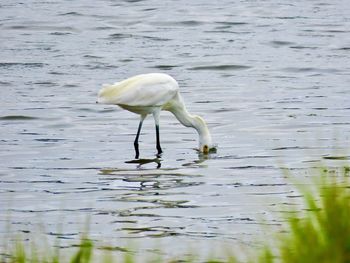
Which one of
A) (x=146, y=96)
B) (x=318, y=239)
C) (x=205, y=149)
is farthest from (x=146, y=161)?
(x=318, y=239)

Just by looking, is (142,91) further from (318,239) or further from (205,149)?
(318,239)

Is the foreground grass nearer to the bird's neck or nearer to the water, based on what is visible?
the water

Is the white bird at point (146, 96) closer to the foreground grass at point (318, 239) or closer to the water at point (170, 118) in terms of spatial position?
the water at point (170, 118)

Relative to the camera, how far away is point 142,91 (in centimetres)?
1370

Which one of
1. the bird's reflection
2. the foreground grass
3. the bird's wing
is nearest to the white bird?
the bird's wing

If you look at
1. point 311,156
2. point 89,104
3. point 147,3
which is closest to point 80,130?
point 89,104

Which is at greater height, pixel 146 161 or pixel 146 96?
pixel 146 96

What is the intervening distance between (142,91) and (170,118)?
2819mm

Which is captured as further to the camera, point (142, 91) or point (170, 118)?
point (170, 118)

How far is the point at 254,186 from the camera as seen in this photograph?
11.2 metres

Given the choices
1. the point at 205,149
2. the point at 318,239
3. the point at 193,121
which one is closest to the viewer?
the point at 318,239

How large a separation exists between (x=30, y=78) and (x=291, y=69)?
174 inches

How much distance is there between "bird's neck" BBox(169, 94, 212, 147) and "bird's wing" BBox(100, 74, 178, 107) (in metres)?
0.35

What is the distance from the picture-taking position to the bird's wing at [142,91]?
13625mm
